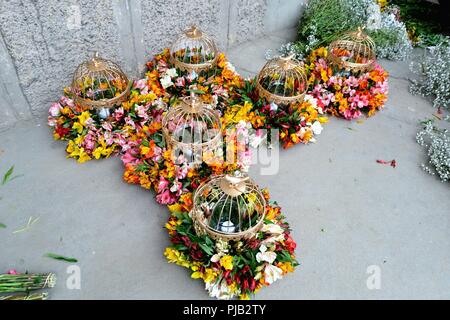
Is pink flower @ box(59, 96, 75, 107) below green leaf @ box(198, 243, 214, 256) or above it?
above

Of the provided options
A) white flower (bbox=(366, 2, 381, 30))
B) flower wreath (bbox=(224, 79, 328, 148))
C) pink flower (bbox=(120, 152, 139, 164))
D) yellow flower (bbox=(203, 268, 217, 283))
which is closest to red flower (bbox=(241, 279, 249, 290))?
yellow flower (bbox=(203, 268, 217, 283))

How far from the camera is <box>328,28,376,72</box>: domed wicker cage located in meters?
4.17

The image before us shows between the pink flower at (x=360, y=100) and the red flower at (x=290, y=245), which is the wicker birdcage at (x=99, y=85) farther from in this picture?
the pink flower at (x=360, y=100)

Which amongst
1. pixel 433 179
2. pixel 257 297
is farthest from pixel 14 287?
pixel 433 179

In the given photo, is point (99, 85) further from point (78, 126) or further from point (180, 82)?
point (180, 82)

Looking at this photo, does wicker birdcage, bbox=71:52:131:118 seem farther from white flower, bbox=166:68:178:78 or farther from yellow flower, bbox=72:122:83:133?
white flower, bbox=166:68:178:78

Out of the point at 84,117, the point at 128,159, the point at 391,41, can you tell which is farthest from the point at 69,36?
the point at 391,41

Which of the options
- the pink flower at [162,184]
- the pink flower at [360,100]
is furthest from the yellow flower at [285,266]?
the pink flower at [360,100]

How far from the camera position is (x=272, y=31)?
215 inches

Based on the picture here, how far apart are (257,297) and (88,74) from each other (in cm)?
246

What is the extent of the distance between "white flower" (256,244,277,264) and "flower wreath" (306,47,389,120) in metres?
2.04

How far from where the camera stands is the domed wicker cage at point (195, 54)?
12.9ft

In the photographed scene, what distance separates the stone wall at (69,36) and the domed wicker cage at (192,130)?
1.29 m
